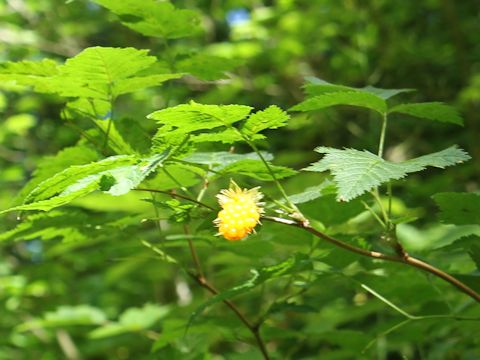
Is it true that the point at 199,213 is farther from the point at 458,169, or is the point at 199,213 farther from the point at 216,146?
the point at 458,169

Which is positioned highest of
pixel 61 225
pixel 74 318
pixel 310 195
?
pixel 310 195

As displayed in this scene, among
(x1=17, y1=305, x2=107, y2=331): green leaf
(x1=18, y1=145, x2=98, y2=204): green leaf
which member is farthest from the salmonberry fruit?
(x1=17, y1=305, x2=107, y2=331): green leaf

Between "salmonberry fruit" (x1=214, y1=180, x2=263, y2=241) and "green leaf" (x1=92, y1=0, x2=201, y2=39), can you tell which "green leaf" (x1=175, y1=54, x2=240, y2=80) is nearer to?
"green leaf" (x1=92, y1=0, x2=201, y2=39)

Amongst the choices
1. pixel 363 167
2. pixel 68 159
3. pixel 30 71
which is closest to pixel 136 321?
pixel 68 159

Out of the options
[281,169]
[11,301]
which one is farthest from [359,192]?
[11,301]

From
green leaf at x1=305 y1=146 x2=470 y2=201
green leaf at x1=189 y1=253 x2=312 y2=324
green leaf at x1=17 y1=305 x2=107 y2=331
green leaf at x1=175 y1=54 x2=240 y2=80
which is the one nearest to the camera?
green leaf at x1=305 y1=146 x2=470 y2=201

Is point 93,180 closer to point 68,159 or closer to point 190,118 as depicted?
point 190,118
